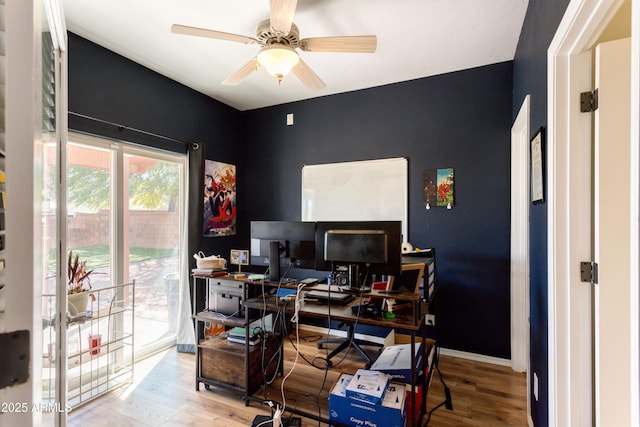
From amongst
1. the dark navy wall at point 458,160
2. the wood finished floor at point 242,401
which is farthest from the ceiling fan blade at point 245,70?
the wood finished floor at point 242,401

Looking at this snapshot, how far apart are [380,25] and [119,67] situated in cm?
219

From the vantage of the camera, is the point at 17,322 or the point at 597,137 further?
the point at 597,137

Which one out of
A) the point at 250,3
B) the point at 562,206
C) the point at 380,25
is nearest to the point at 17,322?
the point at 562,206

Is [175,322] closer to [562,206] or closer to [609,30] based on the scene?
[562,206]

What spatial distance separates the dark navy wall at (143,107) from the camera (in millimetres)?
2363

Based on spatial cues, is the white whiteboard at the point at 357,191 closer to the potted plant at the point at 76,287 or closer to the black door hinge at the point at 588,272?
the black door hinge at the point at 588,272

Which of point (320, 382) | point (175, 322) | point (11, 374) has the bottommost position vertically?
point (320, 382)

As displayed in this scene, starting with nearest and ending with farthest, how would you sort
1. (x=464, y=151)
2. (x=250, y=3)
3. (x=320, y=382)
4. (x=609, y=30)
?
(x=609, y=30) → (x=250, y=3) → (x=320, y=382) → (x=464, y=151)

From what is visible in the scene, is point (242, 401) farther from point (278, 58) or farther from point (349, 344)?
point (278, 58)

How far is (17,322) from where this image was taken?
663 mm

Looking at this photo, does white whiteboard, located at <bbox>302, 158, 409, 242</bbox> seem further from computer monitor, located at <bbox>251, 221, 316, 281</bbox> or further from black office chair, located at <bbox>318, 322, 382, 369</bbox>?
computer monitor, located at <bbox>251, 221, 316, 281</bbox>

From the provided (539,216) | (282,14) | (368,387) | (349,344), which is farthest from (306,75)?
(349,344)

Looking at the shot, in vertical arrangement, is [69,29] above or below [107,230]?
above

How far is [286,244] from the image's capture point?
6.90 ft
